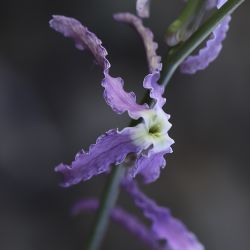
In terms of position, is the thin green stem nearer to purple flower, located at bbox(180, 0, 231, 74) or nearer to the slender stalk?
the slender stalk

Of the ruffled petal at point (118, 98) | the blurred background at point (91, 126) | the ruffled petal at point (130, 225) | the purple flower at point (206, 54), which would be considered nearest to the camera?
the ruffled petal at point (118, 98)

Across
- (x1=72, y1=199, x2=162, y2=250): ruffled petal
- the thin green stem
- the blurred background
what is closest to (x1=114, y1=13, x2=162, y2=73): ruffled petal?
the thin green stem

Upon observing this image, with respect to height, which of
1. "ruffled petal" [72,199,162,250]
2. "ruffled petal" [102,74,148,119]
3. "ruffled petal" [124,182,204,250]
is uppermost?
"ruffled petal" [72,199,162,250]

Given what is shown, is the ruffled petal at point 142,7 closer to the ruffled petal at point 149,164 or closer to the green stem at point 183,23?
the green stem at point 183,23

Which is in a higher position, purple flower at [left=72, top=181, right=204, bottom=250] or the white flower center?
purple flower at [left=72, top=181, right=204, bottom=250]

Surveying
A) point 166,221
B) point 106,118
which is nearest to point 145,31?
point 166,221

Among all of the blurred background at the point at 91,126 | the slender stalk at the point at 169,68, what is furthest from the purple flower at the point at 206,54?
the blurred background at the point at 91,126
